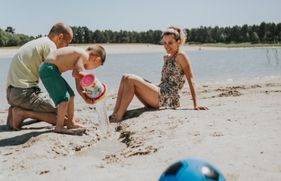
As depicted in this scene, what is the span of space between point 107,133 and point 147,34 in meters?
84.9

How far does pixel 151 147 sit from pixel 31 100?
2.23 m

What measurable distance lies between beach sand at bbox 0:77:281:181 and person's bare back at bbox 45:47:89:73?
35.1 inches

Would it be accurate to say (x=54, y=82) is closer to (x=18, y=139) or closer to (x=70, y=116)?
(x=70, y=116)

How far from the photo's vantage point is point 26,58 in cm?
603

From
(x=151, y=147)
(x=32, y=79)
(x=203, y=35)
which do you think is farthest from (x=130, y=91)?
(x=203, y=35)

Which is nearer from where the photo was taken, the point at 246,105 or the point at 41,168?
the point at 41,168

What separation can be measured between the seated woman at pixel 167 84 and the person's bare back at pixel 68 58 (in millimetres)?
1221

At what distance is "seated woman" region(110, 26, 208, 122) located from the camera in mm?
6547

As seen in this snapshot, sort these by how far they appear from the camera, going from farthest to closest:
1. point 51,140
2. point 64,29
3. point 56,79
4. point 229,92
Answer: point 229,92 < point 64,29 < point 56,79 < point 51,140

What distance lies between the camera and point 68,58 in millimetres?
5453

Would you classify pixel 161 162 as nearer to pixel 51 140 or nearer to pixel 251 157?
pixel 251 157

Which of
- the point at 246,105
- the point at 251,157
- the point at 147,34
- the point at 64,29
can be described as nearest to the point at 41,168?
the point at 251,157

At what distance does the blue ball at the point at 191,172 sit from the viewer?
8.98ft

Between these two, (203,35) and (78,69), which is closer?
(78,69)
